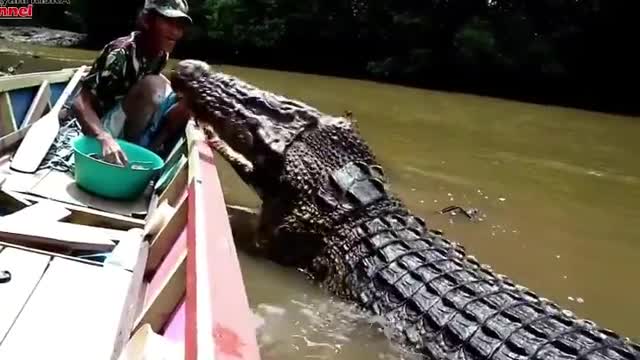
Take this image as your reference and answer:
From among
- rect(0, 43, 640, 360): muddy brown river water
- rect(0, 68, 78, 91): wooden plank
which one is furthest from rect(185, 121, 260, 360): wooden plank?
rect(0, 68, 78, 91): wooden plank

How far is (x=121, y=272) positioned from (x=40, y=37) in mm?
22162

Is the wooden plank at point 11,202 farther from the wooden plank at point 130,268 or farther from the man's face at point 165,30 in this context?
the man's face at point 165,30

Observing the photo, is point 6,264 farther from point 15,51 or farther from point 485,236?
point 15,51

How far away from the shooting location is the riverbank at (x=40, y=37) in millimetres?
22156

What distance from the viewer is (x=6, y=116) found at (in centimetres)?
467

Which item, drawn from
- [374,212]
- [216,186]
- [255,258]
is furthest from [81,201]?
[374,212]

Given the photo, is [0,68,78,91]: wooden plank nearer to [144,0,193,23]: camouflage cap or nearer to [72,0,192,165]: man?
[72,0,192,165]: man

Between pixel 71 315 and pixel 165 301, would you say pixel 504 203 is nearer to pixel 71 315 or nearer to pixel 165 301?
pixel 165 301

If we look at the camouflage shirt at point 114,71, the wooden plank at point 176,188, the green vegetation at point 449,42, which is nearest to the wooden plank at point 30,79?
the camouflage shirt at point 114,71

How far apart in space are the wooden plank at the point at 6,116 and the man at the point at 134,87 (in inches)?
33.3

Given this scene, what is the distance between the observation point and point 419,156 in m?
8.42

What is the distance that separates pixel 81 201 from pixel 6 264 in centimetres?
104

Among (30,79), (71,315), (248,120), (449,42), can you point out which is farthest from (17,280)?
(449,42)

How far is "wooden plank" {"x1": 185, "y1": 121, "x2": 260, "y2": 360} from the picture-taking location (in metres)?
1.59
